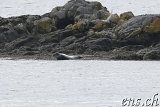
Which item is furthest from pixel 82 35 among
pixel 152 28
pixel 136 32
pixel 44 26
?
pixel 152 28

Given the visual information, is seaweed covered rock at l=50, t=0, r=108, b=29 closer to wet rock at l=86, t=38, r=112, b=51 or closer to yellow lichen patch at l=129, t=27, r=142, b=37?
wet rock at l=86, t=38, r=112, b=51

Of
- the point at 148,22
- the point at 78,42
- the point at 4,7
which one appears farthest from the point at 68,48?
the point at 4,7

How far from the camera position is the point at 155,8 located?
47.2 meters

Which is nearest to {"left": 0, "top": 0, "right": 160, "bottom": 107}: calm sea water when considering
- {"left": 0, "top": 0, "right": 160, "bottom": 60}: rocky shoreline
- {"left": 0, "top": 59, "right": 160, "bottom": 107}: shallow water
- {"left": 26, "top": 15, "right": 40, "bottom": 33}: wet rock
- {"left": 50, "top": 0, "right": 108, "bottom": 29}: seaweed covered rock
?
{"left": 0, "top": 59, "right": 160, "bottom": 107}: shallow water

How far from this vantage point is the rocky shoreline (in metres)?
23.6

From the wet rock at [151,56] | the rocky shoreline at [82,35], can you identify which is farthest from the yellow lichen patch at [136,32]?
the wet rock at [151,56]

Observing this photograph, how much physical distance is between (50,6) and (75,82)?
3675 cm

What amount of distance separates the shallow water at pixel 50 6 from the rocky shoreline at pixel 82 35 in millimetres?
16401

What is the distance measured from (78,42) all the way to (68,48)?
1.93 feet

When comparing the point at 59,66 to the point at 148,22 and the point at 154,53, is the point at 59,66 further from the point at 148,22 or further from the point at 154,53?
the point at 148,22

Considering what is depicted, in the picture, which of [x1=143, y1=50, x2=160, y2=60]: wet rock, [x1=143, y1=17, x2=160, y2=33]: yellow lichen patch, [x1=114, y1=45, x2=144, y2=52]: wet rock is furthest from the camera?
[x1=143, y1=17, x2=160, y2=33]: yellow lichen patch

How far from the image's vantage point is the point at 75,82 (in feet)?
50.4

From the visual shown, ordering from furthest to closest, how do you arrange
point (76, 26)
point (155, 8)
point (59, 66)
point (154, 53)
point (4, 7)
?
point (4, 7)
point (155, 8)
point (76, 26)
point (154, 53)
point (59, 66)

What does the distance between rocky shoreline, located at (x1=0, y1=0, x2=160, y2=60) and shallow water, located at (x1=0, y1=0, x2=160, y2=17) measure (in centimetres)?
1640
